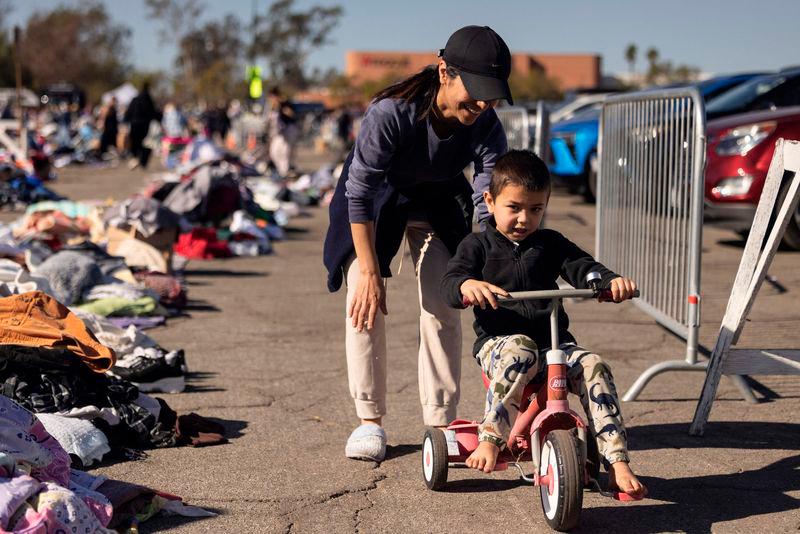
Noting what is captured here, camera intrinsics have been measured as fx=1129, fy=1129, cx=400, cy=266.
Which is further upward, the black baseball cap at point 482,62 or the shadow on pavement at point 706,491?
the black baseball cap at point 482,62

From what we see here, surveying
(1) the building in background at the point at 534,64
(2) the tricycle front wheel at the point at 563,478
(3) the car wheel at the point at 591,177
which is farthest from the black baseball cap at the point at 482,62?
(1) the building in background at the point at 534,64

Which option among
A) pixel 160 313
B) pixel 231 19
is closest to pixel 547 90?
pixel 231 19

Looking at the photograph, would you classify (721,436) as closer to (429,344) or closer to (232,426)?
(429,344)

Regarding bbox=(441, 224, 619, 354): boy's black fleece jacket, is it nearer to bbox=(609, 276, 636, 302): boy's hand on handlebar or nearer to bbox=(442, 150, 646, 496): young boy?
bbox=(442, 150, 646, 496): young boy

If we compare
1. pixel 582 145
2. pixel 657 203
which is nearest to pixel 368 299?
pixel 657 203

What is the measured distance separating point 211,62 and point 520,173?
9458 cm

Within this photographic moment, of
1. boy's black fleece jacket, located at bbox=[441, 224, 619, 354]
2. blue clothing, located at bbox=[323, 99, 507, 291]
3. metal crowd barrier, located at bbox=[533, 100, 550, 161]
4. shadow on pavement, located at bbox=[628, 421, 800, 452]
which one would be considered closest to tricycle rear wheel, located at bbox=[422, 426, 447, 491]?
boy's black fleece jacket, located at bbox=[441, 224, 619, 354]

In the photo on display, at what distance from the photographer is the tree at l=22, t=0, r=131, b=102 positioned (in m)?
90.2

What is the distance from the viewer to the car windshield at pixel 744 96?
46.7 feet

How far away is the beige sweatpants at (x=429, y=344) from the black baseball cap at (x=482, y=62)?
0.82 m

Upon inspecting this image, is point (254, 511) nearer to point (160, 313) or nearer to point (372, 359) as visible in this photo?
point (372, 359)

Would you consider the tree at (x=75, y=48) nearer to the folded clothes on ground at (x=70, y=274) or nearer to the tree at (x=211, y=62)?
the tree at (x=211, y=62)

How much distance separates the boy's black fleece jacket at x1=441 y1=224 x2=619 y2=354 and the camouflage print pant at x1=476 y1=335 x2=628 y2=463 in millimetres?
122

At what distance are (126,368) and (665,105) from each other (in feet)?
11.5
